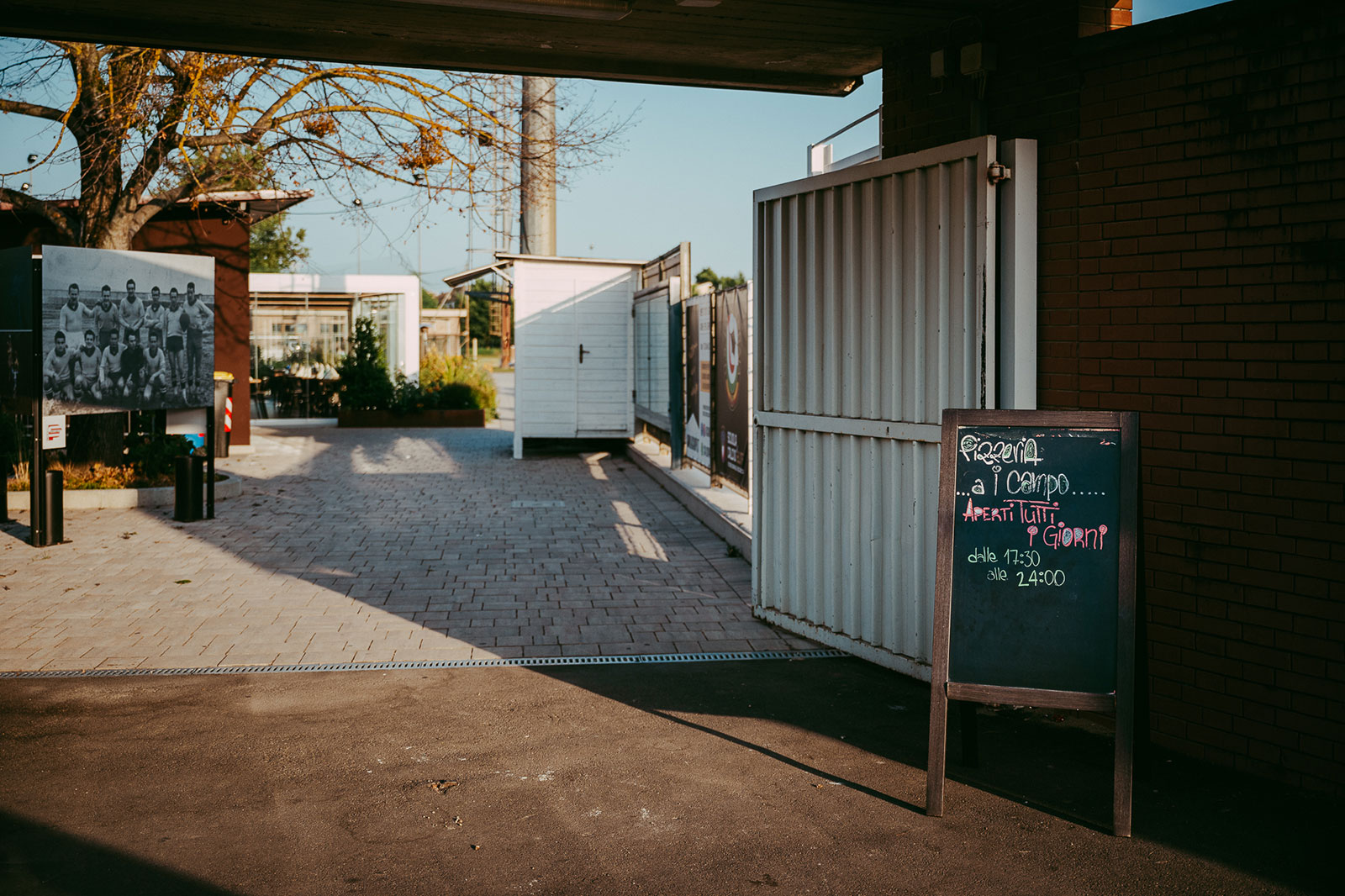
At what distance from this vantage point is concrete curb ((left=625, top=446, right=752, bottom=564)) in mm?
9242

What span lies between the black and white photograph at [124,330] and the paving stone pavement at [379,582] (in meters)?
1.27

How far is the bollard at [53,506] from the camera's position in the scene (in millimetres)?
9445

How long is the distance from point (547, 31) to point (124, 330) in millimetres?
6787

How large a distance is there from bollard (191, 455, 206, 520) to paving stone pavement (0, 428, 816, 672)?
0.16 metres

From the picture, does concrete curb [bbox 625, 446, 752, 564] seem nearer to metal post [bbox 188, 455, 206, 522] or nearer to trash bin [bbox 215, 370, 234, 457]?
metal post [bbox 188, 455, 206, 522]

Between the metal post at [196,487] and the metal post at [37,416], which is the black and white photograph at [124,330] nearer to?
the metal post at [37,416]

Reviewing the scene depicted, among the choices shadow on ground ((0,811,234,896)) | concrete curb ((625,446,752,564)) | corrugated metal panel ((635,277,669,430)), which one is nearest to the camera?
shadow on ground ((0,811,234,896))

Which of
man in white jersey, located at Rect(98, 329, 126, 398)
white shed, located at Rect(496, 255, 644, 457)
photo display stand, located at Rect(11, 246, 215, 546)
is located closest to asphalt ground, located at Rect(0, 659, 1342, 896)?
photo display stand, located at Rect(11, 246, 215, 546)

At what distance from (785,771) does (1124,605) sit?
1473 mm

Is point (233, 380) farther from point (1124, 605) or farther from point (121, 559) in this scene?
point (1124, 605)

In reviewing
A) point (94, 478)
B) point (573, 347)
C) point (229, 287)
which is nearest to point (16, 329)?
point (94, 478)

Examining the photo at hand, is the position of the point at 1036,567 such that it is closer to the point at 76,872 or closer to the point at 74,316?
the point at 76,872

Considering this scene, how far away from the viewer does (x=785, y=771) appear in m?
4.54

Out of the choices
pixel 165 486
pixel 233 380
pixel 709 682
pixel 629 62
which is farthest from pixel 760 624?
pixel 233 380
